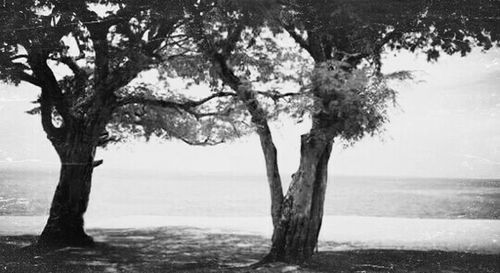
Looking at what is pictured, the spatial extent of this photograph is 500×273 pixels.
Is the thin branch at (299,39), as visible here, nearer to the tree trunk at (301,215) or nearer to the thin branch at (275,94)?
the thin branch at (275,94)

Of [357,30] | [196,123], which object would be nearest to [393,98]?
[357,30]

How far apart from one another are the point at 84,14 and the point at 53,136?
9.32m

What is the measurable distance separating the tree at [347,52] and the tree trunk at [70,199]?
9.93 meters

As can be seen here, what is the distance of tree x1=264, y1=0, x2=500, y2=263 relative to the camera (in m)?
16.8

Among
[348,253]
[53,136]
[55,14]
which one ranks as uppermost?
[55,14]

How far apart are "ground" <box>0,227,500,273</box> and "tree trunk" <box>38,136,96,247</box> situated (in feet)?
3.93

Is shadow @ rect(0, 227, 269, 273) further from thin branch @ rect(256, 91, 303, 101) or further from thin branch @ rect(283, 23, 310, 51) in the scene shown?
thin branch @ rect(283, 23, 310, 51)

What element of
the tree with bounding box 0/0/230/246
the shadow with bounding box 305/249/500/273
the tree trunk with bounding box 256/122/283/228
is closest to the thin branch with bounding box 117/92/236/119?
the tree with bounding box 0/0/230/246

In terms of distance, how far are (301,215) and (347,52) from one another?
642 cm

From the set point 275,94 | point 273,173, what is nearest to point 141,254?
point 273,173

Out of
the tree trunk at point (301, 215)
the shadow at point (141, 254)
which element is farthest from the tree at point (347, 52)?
the shadow at point (141, 254)

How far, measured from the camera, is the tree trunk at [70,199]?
24516 mm

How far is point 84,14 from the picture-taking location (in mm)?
17781

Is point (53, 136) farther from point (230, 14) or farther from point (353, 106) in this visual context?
point (353, 106)
